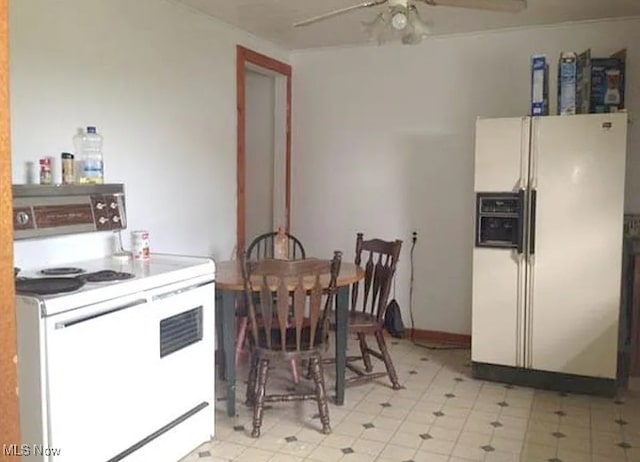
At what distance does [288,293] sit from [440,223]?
6.39 feet

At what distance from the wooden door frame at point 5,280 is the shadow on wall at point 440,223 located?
3948 millimetres

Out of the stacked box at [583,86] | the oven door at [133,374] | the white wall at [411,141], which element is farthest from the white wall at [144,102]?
the stacked box at [583,86]

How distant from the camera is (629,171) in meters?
3.85

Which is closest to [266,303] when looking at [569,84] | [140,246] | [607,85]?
[140,246]

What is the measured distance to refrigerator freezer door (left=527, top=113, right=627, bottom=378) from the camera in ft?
10.7

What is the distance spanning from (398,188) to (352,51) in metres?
1.15

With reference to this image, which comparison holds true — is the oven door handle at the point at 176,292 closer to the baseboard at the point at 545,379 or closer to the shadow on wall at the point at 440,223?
the baseboard at the point at 545,379

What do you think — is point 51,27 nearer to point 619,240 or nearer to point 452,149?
point 452,149

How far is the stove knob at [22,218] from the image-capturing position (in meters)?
2.42

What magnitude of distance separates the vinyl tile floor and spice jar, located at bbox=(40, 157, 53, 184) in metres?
1.39

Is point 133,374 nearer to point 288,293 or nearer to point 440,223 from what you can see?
point 288,293

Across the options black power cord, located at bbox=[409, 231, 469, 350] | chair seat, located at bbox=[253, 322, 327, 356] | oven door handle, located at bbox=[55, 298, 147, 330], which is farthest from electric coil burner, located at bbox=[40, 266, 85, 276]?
black power cord, located at bbox=[409, 231, 469, 350]

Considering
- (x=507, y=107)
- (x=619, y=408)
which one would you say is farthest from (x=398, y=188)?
(x=619, y=408)

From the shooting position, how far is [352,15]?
376 centimetres
